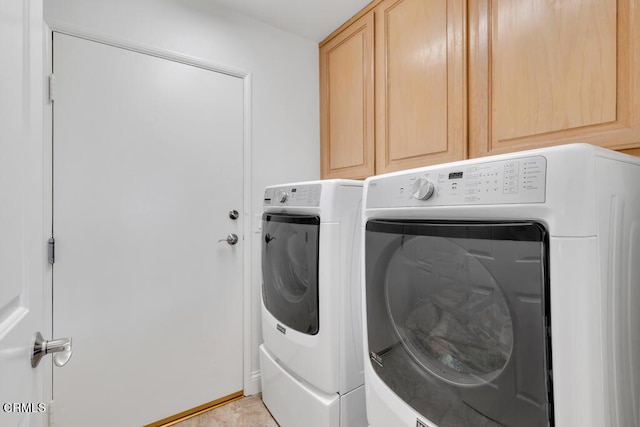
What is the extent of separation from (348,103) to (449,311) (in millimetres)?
1549

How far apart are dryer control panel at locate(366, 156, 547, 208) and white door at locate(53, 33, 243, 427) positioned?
1.24 metres

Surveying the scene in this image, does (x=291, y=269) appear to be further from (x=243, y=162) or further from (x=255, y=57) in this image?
(x=255, y=57)

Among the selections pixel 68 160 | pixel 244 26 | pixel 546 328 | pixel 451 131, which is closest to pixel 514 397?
pixel 546 328

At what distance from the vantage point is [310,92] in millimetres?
2180

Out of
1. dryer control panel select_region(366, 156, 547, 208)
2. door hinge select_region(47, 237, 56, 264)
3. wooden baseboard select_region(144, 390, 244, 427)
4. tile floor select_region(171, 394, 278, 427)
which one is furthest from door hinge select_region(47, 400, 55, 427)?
dryer control panel select_region(366, 156, 547, 208)

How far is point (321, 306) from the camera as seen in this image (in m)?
1.25

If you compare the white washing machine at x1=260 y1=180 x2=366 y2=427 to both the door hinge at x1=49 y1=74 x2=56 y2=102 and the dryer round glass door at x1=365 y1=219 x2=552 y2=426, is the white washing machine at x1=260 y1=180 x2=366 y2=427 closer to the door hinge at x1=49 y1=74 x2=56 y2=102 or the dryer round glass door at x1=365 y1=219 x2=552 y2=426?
the dryer round glass door at x1=365 y1=219 x2=552 y2=426

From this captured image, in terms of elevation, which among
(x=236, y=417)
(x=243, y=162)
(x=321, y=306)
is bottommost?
(x=236, y=417)

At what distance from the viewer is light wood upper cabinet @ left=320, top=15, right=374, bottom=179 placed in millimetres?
1805

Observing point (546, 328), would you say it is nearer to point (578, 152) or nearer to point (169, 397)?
point (578, 152)

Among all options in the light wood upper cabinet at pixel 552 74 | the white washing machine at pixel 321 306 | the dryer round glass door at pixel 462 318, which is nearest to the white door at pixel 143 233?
the white washing machine at pixel 321 306

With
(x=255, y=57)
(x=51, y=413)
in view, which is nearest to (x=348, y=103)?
(x=255, y=57)

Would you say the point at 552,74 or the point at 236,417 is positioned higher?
the point at 552,74

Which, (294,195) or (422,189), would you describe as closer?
(422,189)
